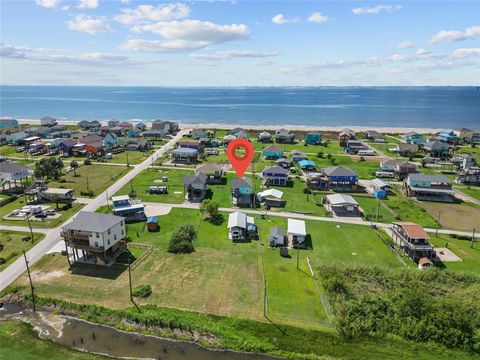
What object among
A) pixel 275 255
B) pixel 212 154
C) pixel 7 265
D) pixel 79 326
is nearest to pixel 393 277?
pixel 275 255

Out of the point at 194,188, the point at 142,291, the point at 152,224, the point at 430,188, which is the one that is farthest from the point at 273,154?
the point at 142,291

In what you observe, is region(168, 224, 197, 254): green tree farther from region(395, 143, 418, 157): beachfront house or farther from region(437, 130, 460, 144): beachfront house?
region(437, 130, 460, 144): beachfront house

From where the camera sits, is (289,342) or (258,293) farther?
(258,293)

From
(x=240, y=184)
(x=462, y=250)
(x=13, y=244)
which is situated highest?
(x=240, y=184)

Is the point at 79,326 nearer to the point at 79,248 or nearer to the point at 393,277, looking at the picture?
the point at 79,248

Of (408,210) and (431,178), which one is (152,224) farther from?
(431,178)

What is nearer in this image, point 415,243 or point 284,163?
point 415,243
